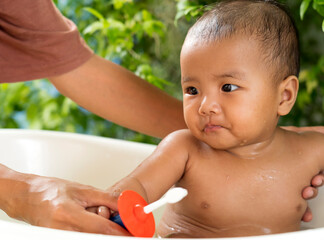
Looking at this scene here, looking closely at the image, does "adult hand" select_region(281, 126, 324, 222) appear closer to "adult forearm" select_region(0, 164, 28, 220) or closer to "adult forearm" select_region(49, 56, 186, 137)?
"adult forearm" select_region(49, 56, 186, 137)

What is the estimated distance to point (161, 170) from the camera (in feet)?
3.28

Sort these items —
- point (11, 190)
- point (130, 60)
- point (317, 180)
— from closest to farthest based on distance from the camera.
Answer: point (11, 190) → point (317, 180) → point (130, 60)

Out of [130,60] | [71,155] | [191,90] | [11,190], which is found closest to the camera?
[11,190]

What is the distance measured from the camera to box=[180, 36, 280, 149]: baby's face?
0.95 meters

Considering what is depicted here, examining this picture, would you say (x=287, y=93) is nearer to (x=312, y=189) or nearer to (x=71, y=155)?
(x=312, y=189)

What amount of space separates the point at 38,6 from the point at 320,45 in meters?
1.43

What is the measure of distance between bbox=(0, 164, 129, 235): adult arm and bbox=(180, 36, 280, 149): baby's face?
241 millimetres

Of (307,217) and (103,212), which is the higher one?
(103,212)

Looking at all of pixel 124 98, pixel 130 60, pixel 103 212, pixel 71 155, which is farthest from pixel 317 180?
pixel 130 60

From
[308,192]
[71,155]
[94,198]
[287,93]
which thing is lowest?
[71,155]

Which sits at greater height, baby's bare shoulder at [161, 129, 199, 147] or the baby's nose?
the baby's nose

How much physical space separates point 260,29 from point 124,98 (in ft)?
1.96

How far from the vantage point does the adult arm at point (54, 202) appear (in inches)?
30.6

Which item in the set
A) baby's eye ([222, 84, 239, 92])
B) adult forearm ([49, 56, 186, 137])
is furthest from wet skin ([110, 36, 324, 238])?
adult forearm ([49, 56, 186, 137])
